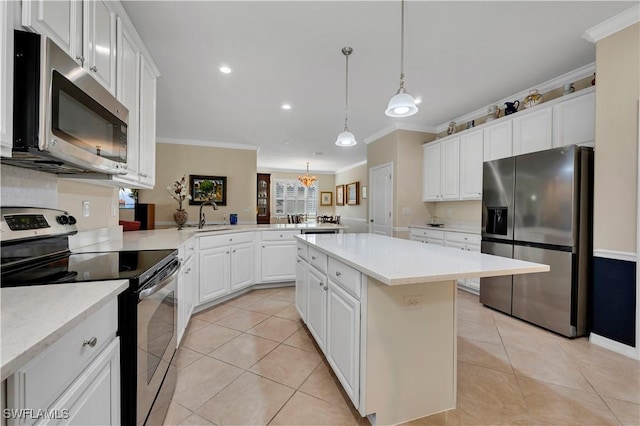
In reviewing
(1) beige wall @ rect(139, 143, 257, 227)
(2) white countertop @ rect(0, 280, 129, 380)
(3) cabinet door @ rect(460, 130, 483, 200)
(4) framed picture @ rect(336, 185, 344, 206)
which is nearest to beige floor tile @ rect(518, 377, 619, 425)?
(2) white countertop @ rect(0, 280, 129, 380)

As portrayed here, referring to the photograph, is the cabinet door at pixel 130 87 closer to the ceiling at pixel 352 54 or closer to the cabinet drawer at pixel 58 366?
the ceiling at pixel 352 54

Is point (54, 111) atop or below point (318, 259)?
atop

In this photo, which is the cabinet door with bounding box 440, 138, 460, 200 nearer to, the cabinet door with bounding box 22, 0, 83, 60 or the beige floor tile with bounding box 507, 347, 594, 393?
the beige floor tile with bounding box 507, 347, 594, 393

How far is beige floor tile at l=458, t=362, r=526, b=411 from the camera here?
5.35 feet

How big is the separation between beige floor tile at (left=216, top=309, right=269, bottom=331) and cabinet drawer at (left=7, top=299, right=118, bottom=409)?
1904mm

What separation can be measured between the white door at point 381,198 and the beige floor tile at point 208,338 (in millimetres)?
3173

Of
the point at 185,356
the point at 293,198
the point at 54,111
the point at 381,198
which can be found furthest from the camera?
the point at 293,198

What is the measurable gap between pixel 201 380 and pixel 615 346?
3.19 metres

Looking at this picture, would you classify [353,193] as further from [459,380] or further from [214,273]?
[459,380]

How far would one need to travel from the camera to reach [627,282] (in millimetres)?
2146

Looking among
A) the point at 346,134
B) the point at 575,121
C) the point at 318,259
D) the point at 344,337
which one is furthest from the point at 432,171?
the point at 344,337

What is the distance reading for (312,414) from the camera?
5.01 feet

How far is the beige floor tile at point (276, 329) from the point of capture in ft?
8.12

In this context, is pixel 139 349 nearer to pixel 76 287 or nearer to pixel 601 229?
pixel 76 287
